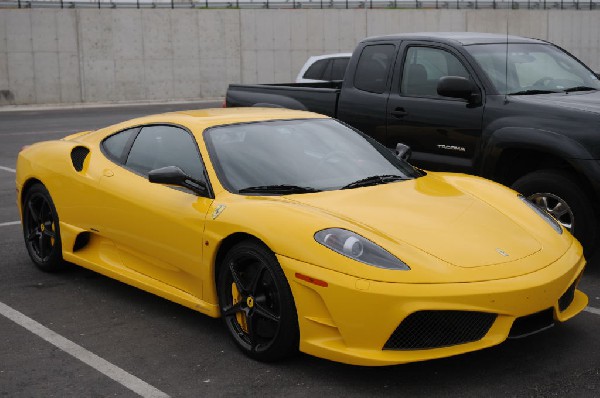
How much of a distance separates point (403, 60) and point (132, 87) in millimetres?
27513

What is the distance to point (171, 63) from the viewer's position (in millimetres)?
36375

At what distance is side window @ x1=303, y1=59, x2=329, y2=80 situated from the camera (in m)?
15.4

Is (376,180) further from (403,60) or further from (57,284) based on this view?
(403,60)

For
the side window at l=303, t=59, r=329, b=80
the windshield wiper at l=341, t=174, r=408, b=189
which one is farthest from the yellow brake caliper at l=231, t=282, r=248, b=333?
the side window at l=303, t=59, r=329, b=80

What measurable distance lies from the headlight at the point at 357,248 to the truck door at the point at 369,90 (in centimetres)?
406

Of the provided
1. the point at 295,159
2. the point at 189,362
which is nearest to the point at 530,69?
the point at 295,159

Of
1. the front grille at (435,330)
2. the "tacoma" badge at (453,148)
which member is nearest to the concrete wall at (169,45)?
the "tacoma" badge at (453,148)

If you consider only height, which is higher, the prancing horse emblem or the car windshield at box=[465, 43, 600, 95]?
the car windshield at box=[465, 43, 600, 95]

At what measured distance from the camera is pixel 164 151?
6.23 metres

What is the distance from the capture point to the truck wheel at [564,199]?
23.6ft

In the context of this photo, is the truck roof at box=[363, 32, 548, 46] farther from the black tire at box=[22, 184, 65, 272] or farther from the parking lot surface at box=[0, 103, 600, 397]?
the black tire at box=[22, 184, 65, 272]

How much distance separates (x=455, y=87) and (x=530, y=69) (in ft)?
2.98

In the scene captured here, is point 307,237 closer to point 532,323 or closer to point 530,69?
point 532,323

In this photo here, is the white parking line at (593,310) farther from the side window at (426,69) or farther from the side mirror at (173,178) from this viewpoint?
the side window at (426,69)
